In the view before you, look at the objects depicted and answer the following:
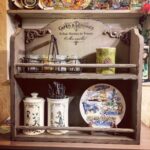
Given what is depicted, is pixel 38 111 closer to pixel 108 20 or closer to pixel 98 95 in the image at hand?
pixel 98 95

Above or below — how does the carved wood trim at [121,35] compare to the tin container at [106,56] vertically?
above

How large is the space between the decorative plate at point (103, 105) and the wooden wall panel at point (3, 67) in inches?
22.2

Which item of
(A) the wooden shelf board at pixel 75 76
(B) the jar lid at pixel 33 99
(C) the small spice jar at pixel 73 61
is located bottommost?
(B) the jar lid at pixel 33 99

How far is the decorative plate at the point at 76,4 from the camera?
150 centimetres

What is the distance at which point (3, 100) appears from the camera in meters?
1.59

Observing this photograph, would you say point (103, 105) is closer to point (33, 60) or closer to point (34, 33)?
point (33, 60)

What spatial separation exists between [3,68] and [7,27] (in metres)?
0.24

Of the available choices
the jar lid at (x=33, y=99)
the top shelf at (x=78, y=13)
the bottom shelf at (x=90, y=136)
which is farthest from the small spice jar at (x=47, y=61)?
the top shelf at (x=78, y=13)

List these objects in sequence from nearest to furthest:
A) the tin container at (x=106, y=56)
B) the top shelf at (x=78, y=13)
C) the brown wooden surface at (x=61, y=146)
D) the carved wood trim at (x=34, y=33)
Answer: the brown wooden surface at (x=61, y=146)
the tin container at (x=106, y=56)
the carved wood trim at (x=34, y=33)
the top shelf at (x=78, y=13)

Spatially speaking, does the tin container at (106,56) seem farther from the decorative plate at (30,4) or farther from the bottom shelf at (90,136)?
the decorative plate at (30,4)

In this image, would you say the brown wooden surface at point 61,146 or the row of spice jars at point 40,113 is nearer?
the brown wooden surface at point 61,146

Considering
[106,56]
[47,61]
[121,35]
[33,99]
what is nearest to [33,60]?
[47,61]

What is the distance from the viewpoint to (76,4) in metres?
1.51

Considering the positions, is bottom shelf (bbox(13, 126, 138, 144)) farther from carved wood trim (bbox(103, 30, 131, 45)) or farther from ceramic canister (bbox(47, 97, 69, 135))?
carved wood trim (bbox(103, 30, 131, 45))
